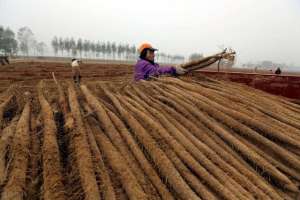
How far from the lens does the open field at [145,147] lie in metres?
2.73

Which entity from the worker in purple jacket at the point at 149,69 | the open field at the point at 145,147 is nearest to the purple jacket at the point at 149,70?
the worker in purple jacket at the point at 149,69

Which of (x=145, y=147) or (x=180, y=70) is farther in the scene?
(x=180, y=70)

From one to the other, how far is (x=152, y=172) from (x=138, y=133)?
73 centimetres

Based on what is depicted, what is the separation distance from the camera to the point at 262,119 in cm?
456

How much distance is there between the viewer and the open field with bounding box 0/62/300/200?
2.73 m

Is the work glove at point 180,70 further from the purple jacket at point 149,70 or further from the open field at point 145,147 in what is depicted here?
the open field at point 145,147

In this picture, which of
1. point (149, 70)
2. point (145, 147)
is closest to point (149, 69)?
point (149, 70)

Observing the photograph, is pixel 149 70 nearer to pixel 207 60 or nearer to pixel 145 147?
pixel 207 60

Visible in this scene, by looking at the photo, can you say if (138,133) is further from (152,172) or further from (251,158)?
(251,158)

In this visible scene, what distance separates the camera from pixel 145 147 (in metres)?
3.43

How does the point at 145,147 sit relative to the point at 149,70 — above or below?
below

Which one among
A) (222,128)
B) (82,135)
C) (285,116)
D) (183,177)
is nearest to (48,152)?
(82,135)

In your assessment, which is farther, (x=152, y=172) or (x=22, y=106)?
(x=22, y=106)

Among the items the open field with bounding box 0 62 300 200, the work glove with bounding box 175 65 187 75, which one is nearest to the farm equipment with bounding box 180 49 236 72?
the work glove with bounding box 175 65 187 75
